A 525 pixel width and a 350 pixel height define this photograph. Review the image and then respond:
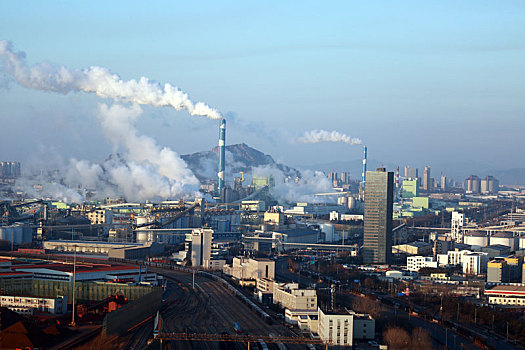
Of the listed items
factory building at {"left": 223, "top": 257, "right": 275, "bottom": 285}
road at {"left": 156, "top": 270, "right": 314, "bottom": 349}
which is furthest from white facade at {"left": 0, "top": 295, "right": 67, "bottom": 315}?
factory building at {"left": 223, "top": 257, "right": 275, "bottom": 285}

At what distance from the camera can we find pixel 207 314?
21.3 m

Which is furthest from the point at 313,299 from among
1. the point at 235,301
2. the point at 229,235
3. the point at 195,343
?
the point at 229,235

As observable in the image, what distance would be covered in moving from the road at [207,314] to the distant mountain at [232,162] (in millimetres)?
55914

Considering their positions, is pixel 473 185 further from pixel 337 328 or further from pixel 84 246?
pixel 337 328

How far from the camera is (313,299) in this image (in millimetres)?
21594

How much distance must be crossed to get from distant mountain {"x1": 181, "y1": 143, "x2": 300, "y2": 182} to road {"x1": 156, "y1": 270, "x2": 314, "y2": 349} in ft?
183

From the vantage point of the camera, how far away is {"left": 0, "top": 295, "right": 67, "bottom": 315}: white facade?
20.5 metres

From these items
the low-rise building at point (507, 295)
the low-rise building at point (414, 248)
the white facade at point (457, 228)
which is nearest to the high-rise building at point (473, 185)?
the white facade at point (457, 228)

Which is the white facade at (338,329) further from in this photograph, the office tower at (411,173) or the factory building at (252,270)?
the office tower at (411,173)

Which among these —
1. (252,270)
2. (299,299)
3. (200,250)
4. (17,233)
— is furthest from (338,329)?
(17,233)

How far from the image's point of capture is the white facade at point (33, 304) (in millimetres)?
20453

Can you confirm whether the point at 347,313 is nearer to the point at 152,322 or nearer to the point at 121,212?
the point at 152,322

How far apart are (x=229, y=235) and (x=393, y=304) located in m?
20.4

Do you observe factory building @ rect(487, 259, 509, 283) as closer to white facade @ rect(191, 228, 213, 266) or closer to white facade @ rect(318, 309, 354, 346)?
white facade @ rect(191, 228, 213, 266)
